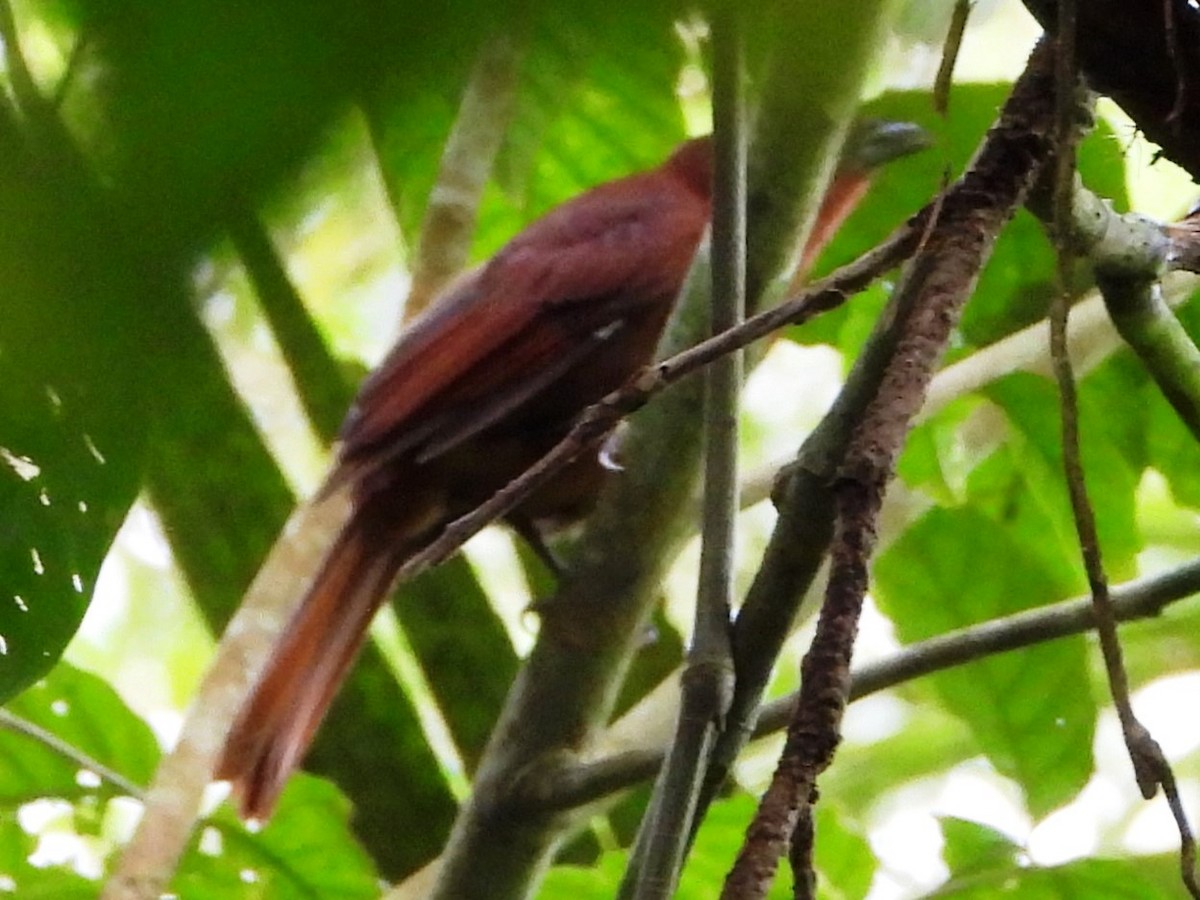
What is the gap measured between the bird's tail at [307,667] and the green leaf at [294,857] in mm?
25

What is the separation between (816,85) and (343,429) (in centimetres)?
159

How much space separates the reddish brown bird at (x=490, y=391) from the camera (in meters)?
1.75

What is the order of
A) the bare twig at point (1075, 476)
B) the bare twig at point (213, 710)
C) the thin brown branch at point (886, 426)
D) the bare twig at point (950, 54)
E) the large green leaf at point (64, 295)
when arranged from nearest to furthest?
the large green leaf at point (64, 295)
the thin brown branch at point (886, 426)
the bare twig at point (1075, 476)
the bare twig at point (950, 54)
the bare twig at point (213, 710)

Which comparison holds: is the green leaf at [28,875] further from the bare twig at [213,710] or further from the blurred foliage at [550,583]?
the bare twig at [213,710]

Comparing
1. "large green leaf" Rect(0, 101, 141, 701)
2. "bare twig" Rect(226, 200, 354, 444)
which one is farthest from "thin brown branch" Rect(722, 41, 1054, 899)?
"bare twig" Rect(226, 200, 354, 444)

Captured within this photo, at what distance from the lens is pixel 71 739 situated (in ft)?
5.54

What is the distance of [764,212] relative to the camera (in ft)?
3.37

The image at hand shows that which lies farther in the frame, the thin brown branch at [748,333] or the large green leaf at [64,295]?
the thin brown branch at [748,333]

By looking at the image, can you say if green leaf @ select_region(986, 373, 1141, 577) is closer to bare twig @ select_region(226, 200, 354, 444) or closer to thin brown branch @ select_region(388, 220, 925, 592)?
bare twig @ select_region(226, 200, 354, 444)

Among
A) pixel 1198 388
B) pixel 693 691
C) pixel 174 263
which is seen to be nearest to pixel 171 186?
pixel 174 263

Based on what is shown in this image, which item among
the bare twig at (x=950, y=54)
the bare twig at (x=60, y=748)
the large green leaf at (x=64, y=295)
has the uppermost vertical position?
the bare twig at (x=60, y=748)

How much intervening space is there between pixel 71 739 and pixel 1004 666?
3.32ft

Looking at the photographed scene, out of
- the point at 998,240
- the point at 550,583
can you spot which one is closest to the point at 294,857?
the point at 550,583

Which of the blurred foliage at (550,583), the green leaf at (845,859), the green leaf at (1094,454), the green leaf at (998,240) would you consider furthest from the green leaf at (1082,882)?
the green leaf at (998,240)
